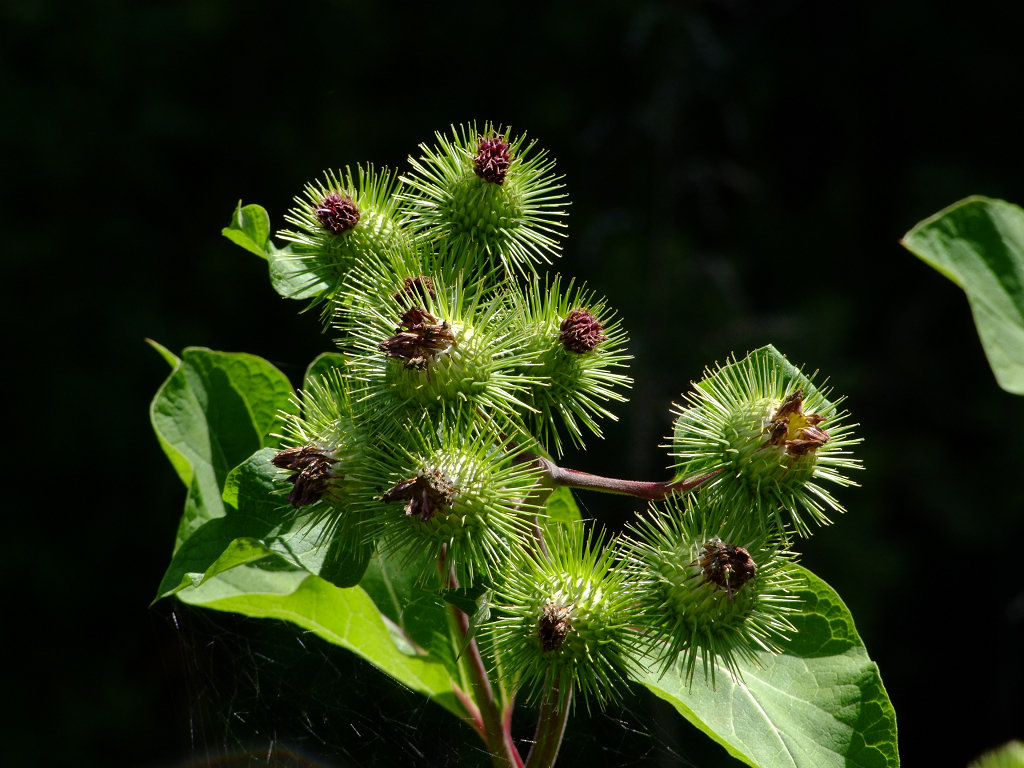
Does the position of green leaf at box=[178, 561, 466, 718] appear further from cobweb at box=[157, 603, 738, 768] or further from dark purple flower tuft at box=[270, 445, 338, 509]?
dark purple flower tuft at box=[270, 445, 338, 509]

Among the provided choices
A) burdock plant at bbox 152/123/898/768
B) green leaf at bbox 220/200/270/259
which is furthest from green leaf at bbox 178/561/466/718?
green leaf at bbox 220/200/270/259

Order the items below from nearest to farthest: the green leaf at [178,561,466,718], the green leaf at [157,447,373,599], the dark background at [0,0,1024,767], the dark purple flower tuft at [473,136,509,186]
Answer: the green leaf at [157,447,373,599] < the dark purple flower tuft at [473,136,509,186] < the green leaf at [178,561,466,718] < the dark background at [0,0,1024,767]

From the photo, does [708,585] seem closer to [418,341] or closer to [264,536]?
[418,341]

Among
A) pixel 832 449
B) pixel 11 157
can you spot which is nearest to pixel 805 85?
pixel 11 157

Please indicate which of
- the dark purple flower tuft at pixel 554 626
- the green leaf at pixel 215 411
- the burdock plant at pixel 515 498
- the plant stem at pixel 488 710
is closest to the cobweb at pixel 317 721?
the plant stem at pixel 488 710

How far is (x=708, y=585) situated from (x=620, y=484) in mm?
279

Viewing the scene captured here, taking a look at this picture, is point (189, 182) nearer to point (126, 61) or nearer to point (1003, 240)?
point (126, 61)

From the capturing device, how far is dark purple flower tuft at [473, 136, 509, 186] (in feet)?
6.51

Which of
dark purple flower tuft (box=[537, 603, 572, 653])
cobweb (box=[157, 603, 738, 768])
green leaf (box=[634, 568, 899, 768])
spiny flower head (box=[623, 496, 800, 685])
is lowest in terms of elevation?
cobweb (box=[157, 603, 738, 768])

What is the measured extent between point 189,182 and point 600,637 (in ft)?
21.6

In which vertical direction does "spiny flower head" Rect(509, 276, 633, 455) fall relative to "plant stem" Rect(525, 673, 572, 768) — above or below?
above

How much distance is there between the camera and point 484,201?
6.40ft

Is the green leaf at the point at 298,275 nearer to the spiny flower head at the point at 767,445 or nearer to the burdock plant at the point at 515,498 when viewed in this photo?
the burdock plant at the point at 515,498

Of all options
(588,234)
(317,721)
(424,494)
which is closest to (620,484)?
(424,494)
